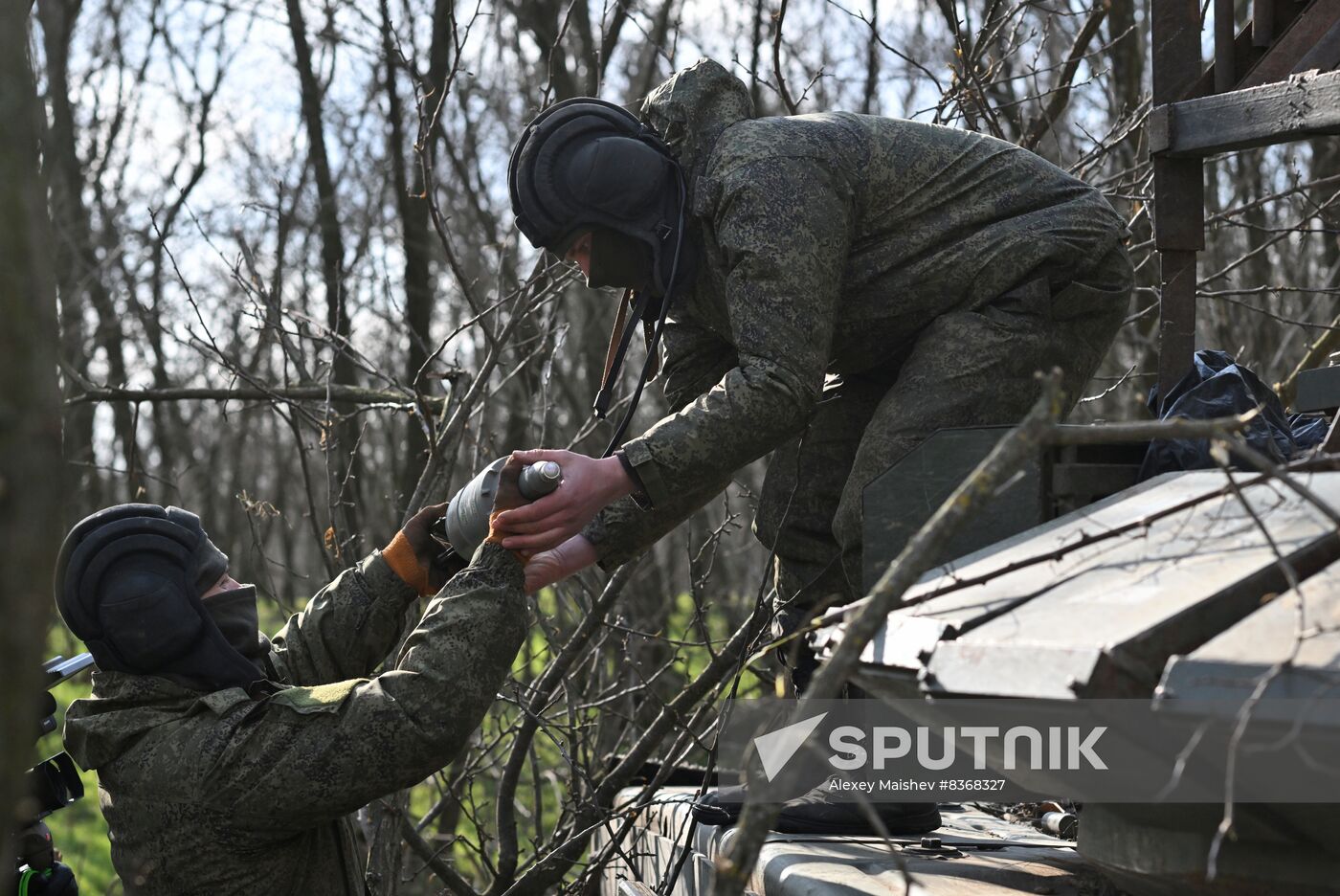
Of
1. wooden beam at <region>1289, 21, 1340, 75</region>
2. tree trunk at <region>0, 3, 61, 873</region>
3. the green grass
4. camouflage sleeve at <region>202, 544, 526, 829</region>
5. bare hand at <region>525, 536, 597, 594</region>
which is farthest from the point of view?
the green grass

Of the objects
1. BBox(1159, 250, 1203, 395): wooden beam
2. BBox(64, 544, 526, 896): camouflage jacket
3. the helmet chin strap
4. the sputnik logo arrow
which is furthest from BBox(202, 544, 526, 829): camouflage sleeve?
BBox(1159, 250, 1203, 395): wooden beam

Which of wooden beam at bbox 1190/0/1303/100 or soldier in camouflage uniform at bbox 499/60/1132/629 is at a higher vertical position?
wooden beam at bbox 1190/0/1303/100

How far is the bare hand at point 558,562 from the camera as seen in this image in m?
3.44

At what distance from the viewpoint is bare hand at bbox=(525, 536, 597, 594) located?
11.3 ft

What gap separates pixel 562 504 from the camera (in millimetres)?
3160

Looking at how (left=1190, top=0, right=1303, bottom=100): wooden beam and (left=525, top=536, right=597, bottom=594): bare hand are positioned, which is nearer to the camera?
(left=525, top=536, right=597, bottom=594): bare hand

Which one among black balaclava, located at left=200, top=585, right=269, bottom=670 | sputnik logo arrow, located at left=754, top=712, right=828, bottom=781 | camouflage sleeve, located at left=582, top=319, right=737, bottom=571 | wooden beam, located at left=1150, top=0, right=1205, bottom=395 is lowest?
sputnik logo arrow, located at left=754, top=712, right=828, bottom=781

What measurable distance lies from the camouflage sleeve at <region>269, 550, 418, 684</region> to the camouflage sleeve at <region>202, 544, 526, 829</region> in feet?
1.67

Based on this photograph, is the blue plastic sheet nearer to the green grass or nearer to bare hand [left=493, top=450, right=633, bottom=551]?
bare hand [left=493, top=450, right=633, bottom=551]

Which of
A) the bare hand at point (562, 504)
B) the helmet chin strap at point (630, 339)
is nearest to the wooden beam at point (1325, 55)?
the helmet chin strap at point (630, 339)

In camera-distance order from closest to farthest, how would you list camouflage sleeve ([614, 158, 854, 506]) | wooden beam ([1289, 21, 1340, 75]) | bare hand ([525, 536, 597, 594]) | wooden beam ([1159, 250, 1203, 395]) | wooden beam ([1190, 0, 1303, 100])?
1. camouflage sleeve ([614, 158, 854, 506])
2. bare hand ([525, 536, 597, 594])
3. wooden beam ([1289, 21, 1340, 75])
4. wooden beam ([1190, 0, 1303, 100])
5. wooden beam ([1159, 250, 1203, 395])

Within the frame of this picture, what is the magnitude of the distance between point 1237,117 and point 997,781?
1896mm

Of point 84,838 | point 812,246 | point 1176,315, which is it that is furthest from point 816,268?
point 84,838

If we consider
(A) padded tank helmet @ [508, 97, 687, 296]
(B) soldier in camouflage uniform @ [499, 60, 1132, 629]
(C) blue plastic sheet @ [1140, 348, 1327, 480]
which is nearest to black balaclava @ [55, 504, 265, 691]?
(B) soldier in camouflage uniform @ [499, 60, 1132, 629]
